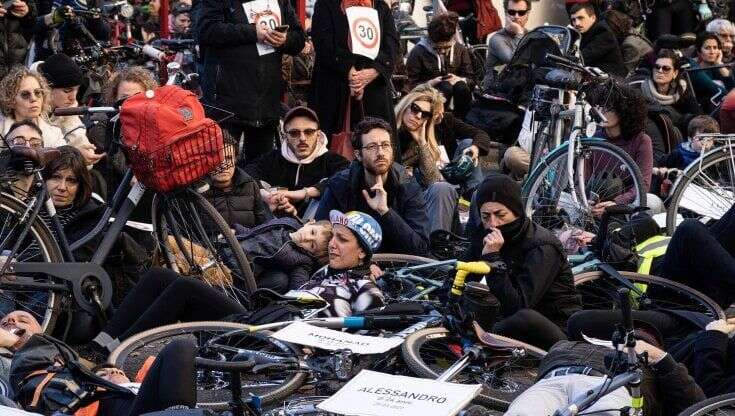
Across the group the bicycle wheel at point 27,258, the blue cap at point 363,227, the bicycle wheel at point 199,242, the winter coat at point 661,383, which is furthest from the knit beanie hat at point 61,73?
the winter coat at point 661,383

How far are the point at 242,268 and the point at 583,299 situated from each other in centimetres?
179

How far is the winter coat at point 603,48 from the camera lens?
49.6ft

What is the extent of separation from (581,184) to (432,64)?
3.96m

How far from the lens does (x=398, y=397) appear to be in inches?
261

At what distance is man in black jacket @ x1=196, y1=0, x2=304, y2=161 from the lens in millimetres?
11844

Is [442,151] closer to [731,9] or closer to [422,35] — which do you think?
[422,35]

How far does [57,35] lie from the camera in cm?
1448

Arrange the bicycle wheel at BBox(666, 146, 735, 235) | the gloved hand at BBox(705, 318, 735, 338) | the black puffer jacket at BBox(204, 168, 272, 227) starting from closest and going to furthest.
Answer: the gloved hand at BBox(705, 318, 735, 338)
the black puffer jacket at BBox(204, 168, 272, 227)
the bicycle wheel at BBox(666, 146, 735, 235)

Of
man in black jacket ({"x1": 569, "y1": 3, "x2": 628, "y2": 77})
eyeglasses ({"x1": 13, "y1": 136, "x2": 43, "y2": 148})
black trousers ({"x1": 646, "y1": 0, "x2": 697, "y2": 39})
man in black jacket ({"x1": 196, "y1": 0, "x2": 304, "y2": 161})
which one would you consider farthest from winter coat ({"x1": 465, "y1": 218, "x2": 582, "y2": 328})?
black trousers ({"x1": 646, "y1": 0, "x2": 697, "y2": 39})

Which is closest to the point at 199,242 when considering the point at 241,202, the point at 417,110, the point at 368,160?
the point at 241,202

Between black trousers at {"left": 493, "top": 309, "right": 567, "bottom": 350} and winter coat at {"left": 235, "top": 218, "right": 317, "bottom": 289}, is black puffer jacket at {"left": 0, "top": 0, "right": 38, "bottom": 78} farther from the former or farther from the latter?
black trousers at {"left": 493, "top": 309, "right": 567, "bottom": 350}

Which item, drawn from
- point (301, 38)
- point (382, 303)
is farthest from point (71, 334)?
point (301, 38)

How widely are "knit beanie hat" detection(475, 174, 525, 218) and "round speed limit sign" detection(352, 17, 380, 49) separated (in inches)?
128

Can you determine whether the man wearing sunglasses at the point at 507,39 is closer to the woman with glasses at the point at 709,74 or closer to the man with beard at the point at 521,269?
the woman with glasses at the point at 709,74
